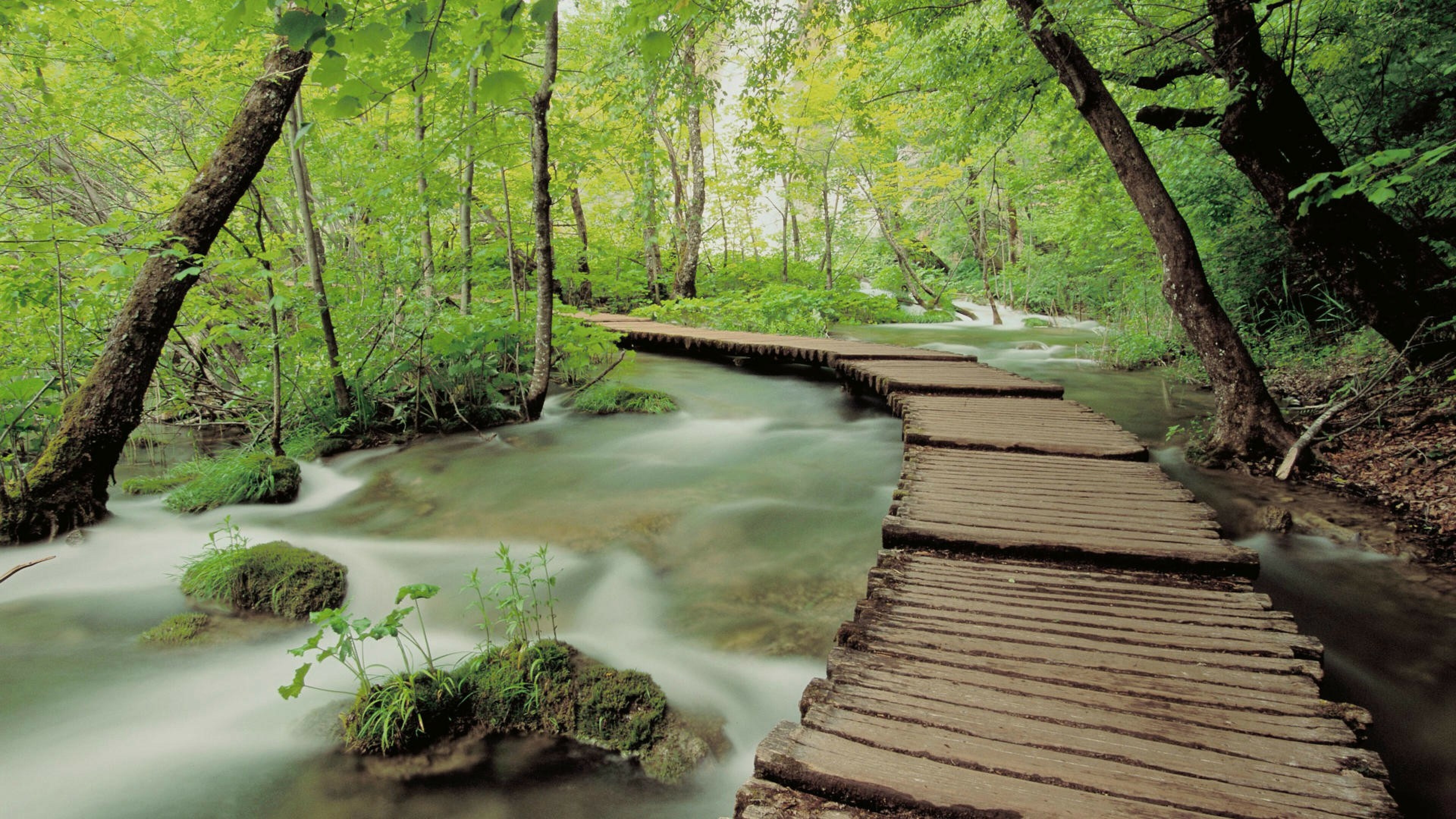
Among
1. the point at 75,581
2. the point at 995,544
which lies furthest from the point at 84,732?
the point at 995,544

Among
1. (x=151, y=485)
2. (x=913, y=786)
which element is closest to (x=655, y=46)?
(x=913, y=786)

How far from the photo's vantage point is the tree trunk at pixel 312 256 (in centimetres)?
534

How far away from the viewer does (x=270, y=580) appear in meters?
3.68

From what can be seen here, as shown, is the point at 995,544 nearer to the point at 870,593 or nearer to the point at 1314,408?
the point at 870,593

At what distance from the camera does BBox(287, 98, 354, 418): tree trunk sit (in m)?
5.34

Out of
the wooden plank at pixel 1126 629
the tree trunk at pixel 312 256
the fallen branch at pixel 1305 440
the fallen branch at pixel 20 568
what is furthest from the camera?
the tree trunk at pixel 312 256

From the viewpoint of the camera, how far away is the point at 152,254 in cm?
382

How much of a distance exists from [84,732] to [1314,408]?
27.8 feet

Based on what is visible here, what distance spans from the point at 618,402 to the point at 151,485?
4328 millimetres

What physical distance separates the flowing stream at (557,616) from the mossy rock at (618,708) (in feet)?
0.38

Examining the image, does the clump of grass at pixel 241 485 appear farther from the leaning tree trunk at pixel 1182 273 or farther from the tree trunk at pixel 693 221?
the tree trunk at pixel 693 221

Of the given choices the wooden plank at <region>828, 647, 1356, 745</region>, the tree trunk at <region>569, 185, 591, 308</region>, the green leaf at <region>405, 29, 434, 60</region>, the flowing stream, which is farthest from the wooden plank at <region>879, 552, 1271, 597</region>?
the tree trunk at <region>569, 185, 591, 308</region>

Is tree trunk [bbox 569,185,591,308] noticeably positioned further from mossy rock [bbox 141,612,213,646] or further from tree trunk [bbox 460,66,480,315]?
mossy rock [bbox 141,612,213,646]

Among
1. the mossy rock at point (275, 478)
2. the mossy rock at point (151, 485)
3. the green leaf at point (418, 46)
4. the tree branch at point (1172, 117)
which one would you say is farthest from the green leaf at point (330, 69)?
the tree branch at point (1172, 117)
